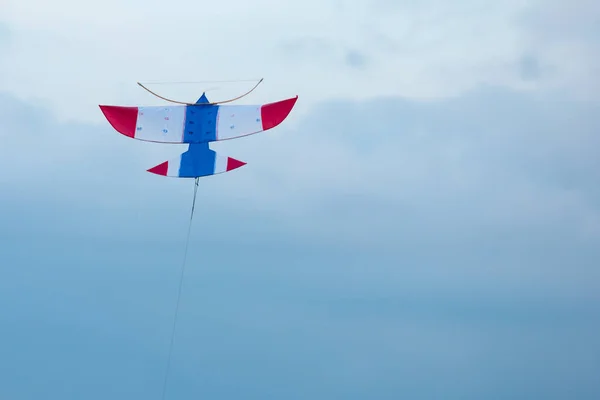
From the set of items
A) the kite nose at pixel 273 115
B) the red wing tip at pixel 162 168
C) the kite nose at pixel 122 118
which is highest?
the kite nose at pixel 273 115

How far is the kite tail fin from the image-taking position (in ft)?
53.5

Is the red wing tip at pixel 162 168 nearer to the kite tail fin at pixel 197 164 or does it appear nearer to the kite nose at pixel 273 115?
the kite tail fin at pixel 197 164

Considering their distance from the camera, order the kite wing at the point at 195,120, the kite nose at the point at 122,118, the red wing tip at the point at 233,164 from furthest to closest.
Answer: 1. the kite nose at the point at 122,118
2. the kite wing at the point at 195,120
3. the red wing tip at the point at 233,164

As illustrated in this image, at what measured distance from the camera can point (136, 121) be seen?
17.0 metres

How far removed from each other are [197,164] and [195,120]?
2.96 ft

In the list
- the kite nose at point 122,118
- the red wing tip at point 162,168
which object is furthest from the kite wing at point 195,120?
the red wing tip at point 162,168

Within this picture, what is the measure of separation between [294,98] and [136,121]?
315 cm

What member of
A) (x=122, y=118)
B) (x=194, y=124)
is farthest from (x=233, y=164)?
(x=122, y=118)

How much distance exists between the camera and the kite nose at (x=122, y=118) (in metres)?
16.9

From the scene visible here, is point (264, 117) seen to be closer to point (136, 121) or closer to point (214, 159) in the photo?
point (214, 159)

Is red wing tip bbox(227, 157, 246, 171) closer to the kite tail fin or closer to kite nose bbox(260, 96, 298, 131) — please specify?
the kite tail fin

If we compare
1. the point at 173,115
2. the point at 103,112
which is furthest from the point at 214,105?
the point at 103,112

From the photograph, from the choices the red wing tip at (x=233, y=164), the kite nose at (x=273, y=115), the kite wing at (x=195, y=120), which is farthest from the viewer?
the kite nose at (x=273, y=115)

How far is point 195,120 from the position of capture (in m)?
16.7
